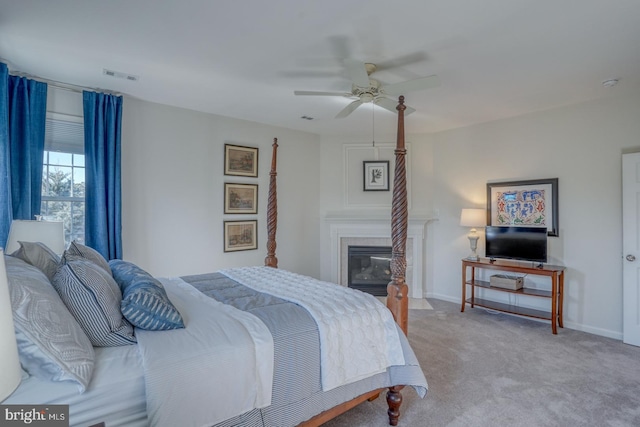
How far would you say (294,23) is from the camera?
233 centimetres

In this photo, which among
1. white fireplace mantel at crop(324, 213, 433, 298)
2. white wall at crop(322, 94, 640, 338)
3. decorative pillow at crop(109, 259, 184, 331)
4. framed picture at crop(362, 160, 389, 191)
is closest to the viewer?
decorative pillow at crop(109, 259, 184, 331)

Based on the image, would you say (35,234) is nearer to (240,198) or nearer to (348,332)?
(348,332)

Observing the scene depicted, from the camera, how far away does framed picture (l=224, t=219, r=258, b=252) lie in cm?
464

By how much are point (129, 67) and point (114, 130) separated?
88 centimetres

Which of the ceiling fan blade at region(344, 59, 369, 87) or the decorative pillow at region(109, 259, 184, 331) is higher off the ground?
the ceiling fan blade at region(344, 59, 369, 87)

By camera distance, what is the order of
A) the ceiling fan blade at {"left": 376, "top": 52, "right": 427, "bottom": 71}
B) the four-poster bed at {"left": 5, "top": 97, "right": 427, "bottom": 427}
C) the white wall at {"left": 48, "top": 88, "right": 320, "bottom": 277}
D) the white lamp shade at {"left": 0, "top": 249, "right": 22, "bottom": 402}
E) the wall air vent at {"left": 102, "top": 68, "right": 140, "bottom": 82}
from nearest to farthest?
the white lamp shade at {"left": 0, "top": 249, "right": 22, "bottom": 402}, the four-poster bed at {"left": 5, "top": 97, "right": 427, "bottom": 427}, the ceiling fan blade at {"left": 376, "top": 52, "right": 427, "bottom": 71}, the wall air vent at {"left": 102, "top": 68, "right": 140, "bottom": 82}, the white wall at {"left": 48, "top": 88, "right": 320, "bottom": 277}

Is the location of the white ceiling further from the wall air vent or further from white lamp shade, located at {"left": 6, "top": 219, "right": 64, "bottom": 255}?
white lamp shade, located at {"left": 6, "top": 219, "right": 64, "bottom": 255}

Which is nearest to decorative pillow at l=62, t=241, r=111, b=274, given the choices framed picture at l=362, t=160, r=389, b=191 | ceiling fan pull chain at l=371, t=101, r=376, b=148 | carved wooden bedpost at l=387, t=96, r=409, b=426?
carved wooden bedpost at l=387, t=96, r=409, b=426

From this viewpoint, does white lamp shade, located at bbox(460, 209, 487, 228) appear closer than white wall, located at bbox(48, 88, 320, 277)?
No

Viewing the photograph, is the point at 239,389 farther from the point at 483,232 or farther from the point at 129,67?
the point at 483,232

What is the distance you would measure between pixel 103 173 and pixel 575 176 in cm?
538

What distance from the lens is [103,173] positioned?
3543mm

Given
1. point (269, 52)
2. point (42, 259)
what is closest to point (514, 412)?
point (42, 259)

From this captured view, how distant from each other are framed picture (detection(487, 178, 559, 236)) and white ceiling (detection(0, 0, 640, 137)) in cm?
105
